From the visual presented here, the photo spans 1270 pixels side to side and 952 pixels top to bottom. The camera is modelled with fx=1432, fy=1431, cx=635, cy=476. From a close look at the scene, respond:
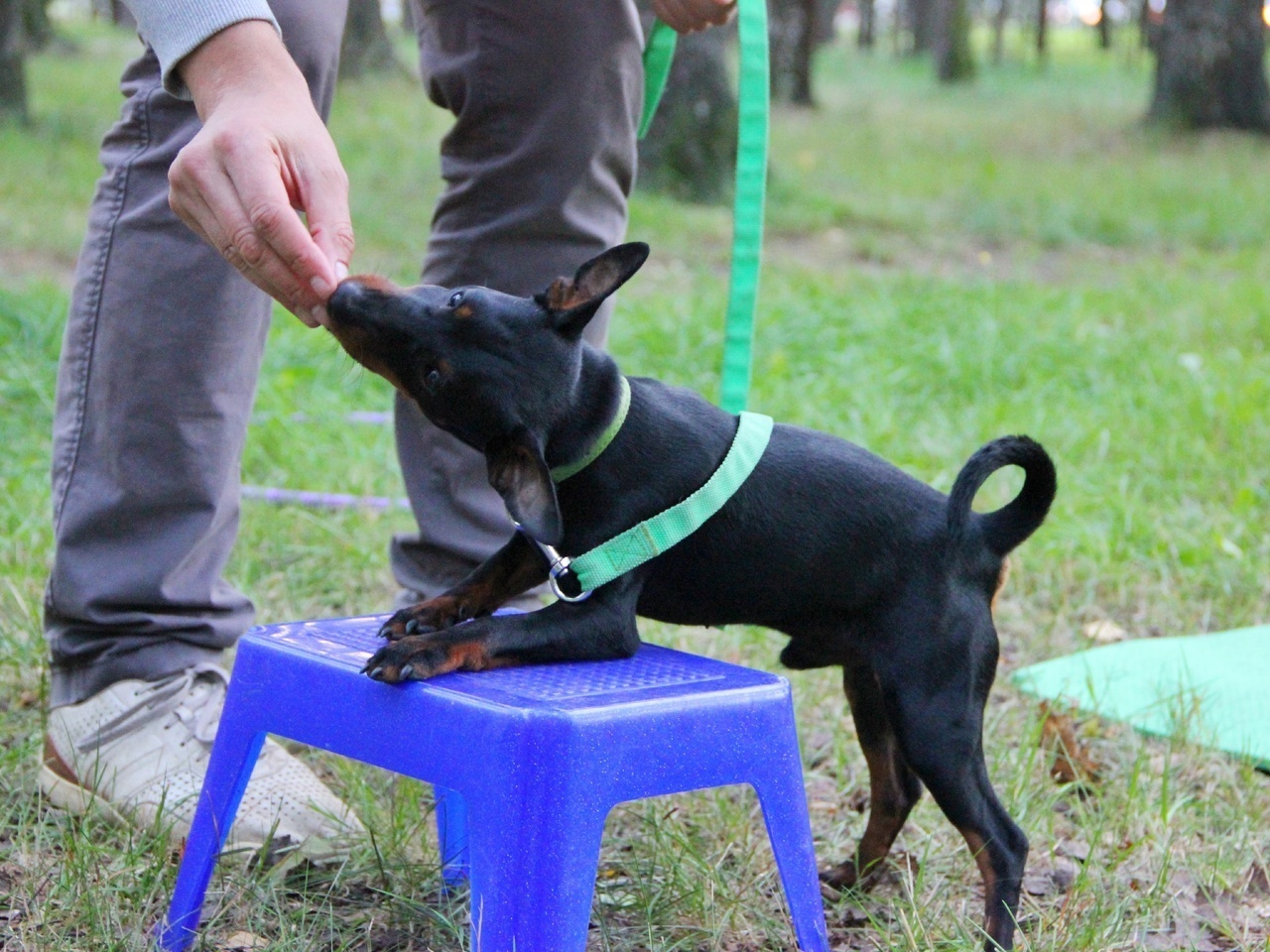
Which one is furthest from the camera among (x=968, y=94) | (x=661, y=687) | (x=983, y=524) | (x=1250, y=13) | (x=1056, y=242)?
(x=968, y=94)

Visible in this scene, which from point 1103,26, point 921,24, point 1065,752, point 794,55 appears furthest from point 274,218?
point 1103,26

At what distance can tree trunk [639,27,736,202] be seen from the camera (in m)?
9.20

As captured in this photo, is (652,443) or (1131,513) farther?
(1131,513)

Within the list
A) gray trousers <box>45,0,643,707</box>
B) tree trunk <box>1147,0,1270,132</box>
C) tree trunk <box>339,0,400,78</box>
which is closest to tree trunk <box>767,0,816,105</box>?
tree trunk <box>1147,0,1270,132</box>

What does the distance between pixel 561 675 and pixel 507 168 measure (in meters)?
1.15

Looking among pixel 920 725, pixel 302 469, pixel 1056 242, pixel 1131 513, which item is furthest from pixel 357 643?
pixel 1056 242

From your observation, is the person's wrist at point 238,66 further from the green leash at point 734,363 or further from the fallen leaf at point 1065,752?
the fallen leaf at point 1065,752

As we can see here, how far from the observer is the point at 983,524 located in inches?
83.1

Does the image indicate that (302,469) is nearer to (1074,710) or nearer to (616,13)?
(616,13)

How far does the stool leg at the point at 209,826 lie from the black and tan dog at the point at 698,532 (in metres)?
0.25

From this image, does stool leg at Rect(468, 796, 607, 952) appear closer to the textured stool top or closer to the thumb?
the textured stool top

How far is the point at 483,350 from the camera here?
187 cm

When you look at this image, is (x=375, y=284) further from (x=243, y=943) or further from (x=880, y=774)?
(x=880, y=774)

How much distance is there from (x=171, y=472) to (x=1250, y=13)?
1338 centimetres
